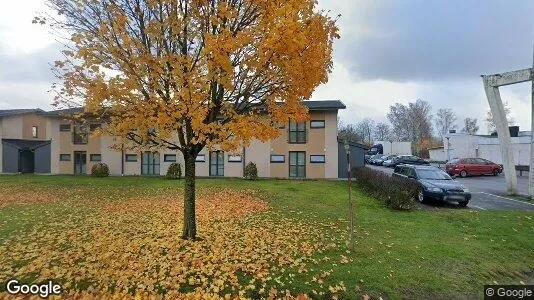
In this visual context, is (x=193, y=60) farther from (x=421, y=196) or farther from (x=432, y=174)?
(x=432, y=174)

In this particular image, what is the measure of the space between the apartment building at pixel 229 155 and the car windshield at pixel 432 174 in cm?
1025

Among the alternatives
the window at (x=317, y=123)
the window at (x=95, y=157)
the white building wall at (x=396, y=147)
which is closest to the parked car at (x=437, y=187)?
the window at (x=317, y=123)

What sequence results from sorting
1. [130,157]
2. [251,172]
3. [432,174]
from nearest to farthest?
[432,174] → [251,172] → [130,157]

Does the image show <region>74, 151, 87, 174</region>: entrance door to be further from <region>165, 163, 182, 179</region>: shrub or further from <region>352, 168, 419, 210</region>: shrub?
<region>352, 168, 419, 210</region>: shrub

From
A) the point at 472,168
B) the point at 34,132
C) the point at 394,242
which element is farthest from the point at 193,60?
the point at 34,132

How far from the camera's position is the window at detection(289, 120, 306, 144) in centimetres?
2688

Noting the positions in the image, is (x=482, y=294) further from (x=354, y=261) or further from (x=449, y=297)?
(x=354, y=261)

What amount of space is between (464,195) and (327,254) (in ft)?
35.2

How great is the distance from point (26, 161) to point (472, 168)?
47.1m

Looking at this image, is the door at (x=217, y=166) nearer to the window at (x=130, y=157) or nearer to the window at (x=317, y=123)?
the window at (x=130, y=157)

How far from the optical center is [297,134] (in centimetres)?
2694

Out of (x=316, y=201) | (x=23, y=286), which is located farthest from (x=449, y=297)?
(x=316, y=201)

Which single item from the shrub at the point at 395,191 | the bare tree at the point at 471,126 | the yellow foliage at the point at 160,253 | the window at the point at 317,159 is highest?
the bare tree at the point at 471,126

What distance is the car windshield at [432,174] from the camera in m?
15.9
